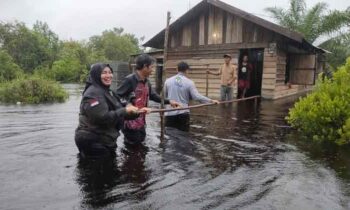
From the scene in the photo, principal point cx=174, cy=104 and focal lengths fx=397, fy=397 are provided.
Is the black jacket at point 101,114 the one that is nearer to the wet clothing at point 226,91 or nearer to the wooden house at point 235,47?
the wet clothing at point 226,91

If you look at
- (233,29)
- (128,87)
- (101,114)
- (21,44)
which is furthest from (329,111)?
(21,44)

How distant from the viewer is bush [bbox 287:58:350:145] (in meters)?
7.34

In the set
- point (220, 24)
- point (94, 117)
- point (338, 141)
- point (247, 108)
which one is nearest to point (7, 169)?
point (94, 117)

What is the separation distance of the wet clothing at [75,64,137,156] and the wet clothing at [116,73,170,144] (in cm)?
74

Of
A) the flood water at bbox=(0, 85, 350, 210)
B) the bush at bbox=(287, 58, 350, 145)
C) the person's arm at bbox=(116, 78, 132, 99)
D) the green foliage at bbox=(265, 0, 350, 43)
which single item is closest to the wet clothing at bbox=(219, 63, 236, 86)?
the flood water at bbox=(0, 85, 350, 210)

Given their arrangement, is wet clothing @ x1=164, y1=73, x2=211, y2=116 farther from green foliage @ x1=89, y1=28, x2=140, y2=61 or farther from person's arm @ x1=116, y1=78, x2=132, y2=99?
green foliage @ x1=89, y1=28, x2=140, y2=61

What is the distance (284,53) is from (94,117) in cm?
1286

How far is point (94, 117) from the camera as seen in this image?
5.01m

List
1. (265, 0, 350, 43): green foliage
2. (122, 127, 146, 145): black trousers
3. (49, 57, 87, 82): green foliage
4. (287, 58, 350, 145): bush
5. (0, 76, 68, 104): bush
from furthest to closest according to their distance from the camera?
(49, 57, 87, 82): green foliage < (265, 0, 350, 43): green foliage < (0, 76, 68, 104): bush < (287, 58, 350, 145): bush < (122, 127, 146, 145): black trousers

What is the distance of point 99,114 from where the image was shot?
4973 millimetres

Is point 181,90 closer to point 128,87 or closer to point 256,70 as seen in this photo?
point 128,87

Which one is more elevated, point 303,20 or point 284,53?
point 303,20

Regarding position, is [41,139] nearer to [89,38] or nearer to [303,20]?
[303,20]

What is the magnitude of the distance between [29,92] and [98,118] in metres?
11.6
